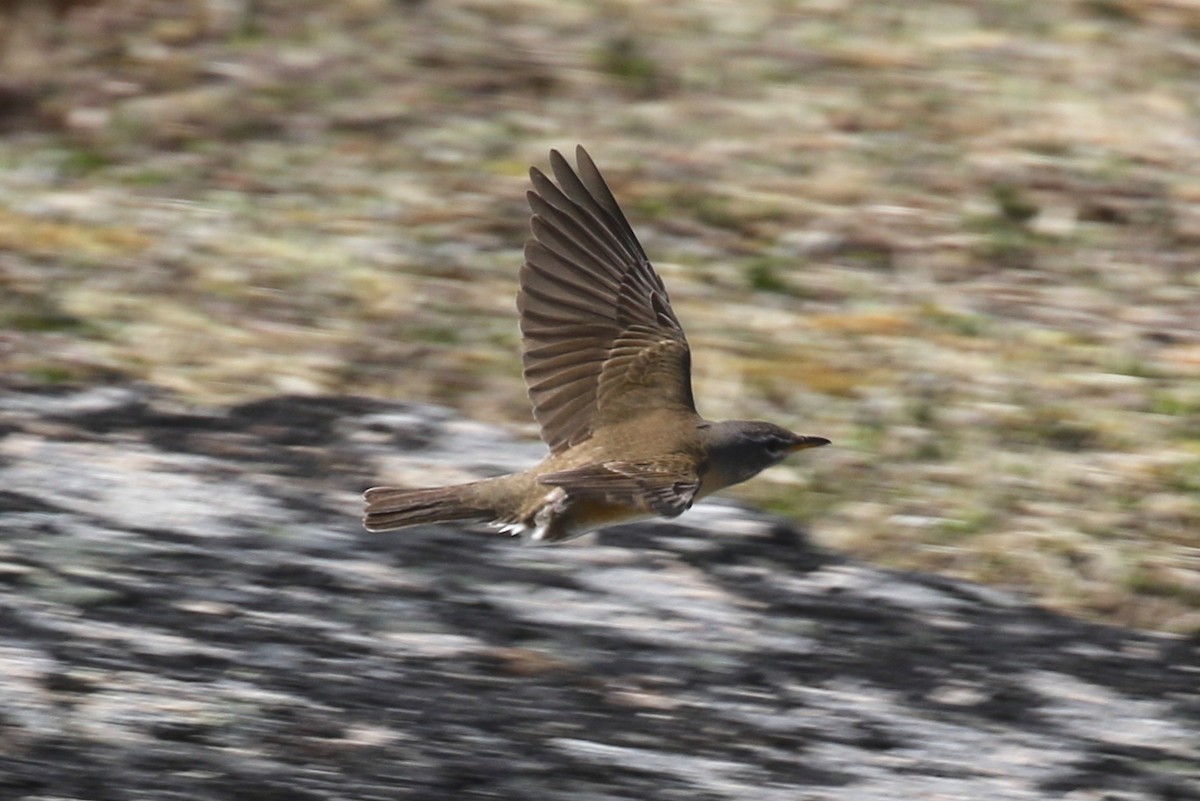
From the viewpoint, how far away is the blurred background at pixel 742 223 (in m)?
6.59

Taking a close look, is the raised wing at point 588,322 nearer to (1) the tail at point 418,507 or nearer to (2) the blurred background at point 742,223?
(1) the tail at point 418,507

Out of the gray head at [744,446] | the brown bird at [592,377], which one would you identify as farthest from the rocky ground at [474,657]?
the gray head at [744,446]

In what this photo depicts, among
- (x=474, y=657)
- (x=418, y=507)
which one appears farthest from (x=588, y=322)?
(x=474, y=657)

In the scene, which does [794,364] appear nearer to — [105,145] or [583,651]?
[583,651]

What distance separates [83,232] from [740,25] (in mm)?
3401

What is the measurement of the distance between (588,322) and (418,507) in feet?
2.61

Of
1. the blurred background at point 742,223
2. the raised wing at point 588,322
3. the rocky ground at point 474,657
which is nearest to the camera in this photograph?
the rocky ground at point 474,657

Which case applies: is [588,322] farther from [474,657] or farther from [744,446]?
[474,657]

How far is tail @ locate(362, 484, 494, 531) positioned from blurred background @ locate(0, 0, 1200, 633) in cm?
138

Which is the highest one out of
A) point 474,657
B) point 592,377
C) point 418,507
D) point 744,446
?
point 592,377

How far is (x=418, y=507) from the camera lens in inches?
203

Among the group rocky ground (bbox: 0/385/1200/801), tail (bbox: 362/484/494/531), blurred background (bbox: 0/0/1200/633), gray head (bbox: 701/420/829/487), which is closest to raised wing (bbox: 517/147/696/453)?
gray head (bbox: 701/420/829/487)

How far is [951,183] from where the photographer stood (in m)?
8.44

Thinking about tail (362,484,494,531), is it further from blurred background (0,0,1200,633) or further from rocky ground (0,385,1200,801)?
blurred background (0,0,1200,633)
